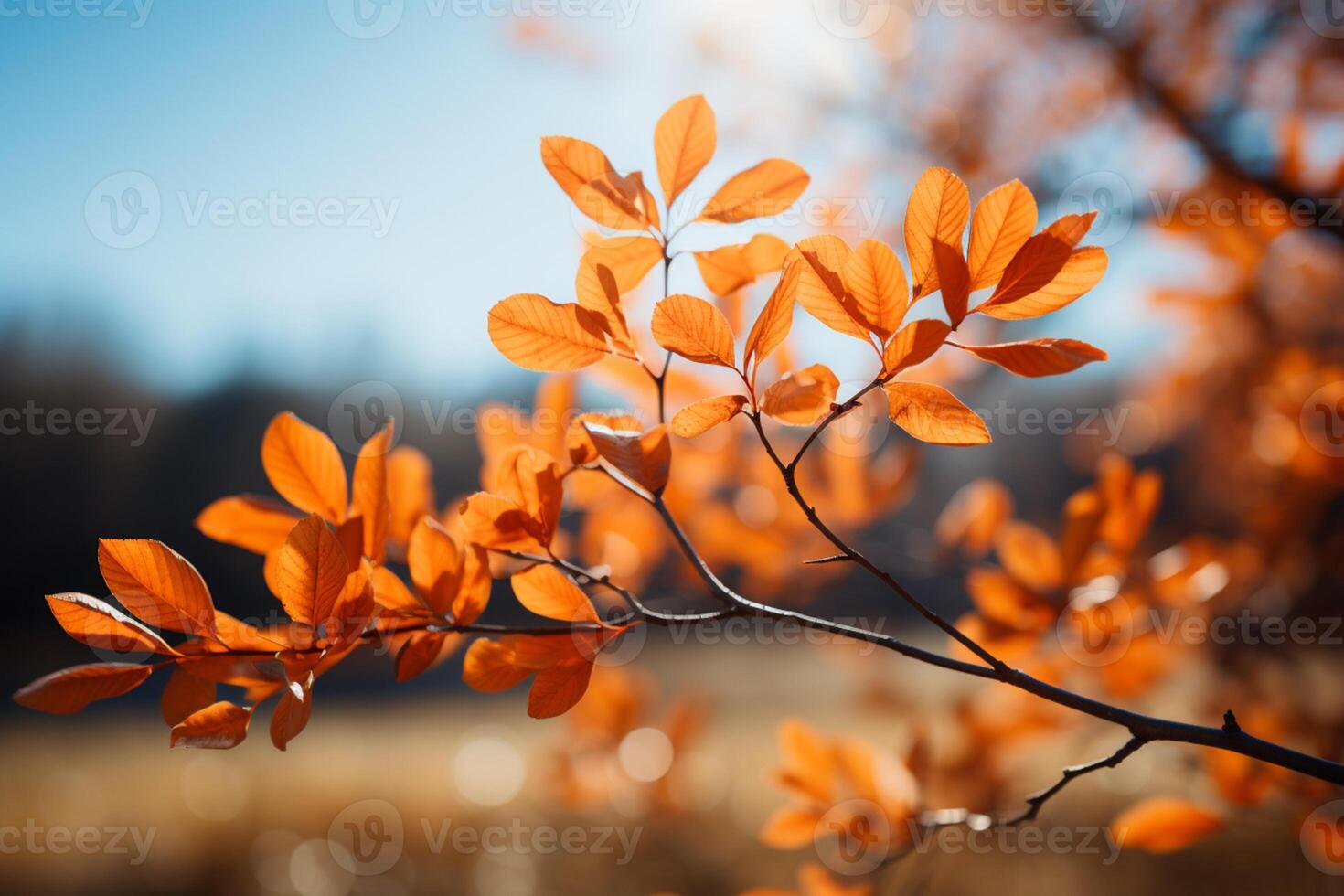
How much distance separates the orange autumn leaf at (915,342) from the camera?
27 cm

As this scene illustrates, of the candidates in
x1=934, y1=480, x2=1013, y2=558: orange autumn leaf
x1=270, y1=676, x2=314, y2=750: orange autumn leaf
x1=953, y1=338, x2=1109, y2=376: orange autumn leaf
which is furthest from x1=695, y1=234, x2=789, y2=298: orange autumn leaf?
x1=934, y1=480, x2=1013, y2=558: orange autumn leaf

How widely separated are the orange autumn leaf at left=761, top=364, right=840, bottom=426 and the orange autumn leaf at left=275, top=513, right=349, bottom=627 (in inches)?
6.4

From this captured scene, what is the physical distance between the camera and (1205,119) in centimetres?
99

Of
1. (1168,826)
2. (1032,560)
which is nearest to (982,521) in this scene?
(1032,560)

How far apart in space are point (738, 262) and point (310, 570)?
217mm

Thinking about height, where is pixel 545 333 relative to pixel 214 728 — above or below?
above

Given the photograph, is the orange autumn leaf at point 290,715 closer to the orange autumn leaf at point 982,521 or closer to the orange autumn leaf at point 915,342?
the orange autumn leaf at point 915,342

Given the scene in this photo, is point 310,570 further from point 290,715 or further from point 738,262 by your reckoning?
point 738,262

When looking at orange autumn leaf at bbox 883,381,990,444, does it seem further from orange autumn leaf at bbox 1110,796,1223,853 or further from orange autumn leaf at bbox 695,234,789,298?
orange autumn leaf at bbox 1110,796,1223,853

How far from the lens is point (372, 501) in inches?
13.3

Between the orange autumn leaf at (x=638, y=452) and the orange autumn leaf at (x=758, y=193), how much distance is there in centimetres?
11

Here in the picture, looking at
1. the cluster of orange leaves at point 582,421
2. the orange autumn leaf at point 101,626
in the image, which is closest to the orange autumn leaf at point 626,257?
the cluster of orange leaves at point 582,421

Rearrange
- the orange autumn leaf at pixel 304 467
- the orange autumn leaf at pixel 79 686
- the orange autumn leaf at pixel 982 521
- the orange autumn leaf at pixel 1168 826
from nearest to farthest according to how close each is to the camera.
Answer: the orange autumn leaf at pixel 79 686
the orange autumn leaf at pixel 304 467
the orange autumn leaf at pixel 1168 826
the orange autumn leaf at pixel 982 521

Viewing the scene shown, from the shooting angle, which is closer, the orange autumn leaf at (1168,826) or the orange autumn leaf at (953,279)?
the orange autumn leaf at (953,279)
